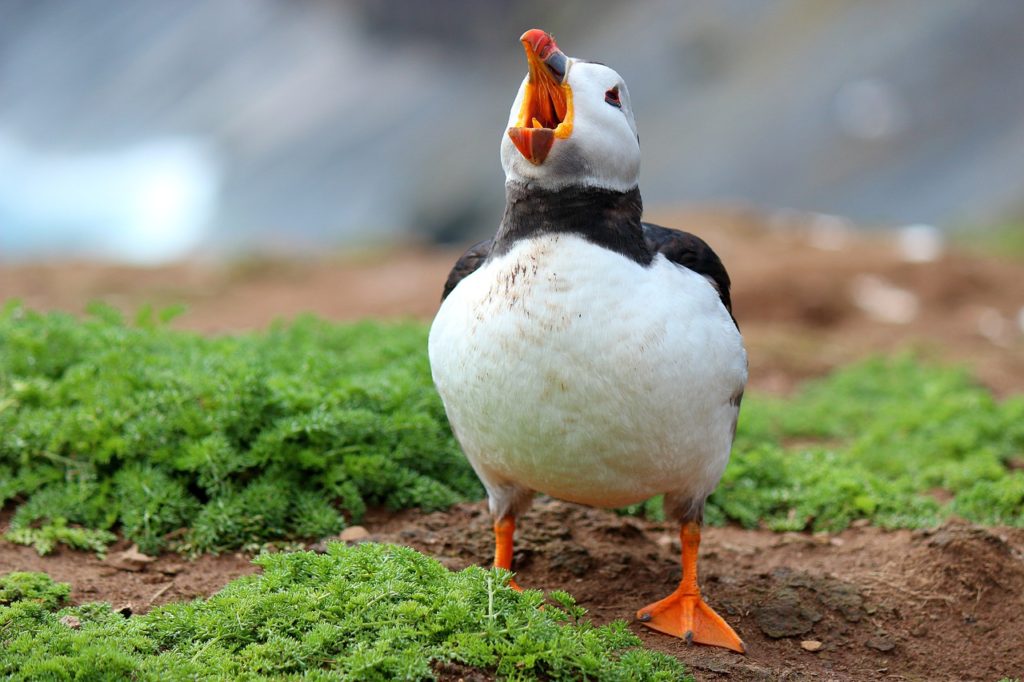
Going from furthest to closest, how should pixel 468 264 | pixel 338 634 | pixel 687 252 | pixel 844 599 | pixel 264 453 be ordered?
1. pixel 264 453
2. pixel 844 599
3. pixel 468 264
4. pixel 687 252
5. pixel 338 634

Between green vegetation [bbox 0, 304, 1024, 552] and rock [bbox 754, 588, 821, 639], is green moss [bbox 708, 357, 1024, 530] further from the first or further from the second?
rock [bbox 754, 588, 821, 639]

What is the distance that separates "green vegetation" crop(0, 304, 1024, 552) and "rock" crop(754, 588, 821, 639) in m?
0.95

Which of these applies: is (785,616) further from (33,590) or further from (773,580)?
(33,590)

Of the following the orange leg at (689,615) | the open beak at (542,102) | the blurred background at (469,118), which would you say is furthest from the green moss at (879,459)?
the blurred background at (469,118)

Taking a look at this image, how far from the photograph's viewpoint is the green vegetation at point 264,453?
440 centimetres

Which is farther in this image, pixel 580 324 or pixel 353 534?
pixel 353 534

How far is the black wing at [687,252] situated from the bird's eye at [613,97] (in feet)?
1.64

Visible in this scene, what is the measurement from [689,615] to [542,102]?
1.97 metres

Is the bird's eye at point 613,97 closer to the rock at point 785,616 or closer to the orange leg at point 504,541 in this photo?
the orange leg at point 504,541

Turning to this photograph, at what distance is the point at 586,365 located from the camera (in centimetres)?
337

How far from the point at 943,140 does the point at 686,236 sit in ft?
55.0

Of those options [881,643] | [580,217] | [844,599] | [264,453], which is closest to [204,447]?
[264,453]

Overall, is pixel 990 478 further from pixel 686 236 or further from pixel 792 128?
pixel 792 128

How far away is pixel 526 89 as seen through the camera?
133 inches
